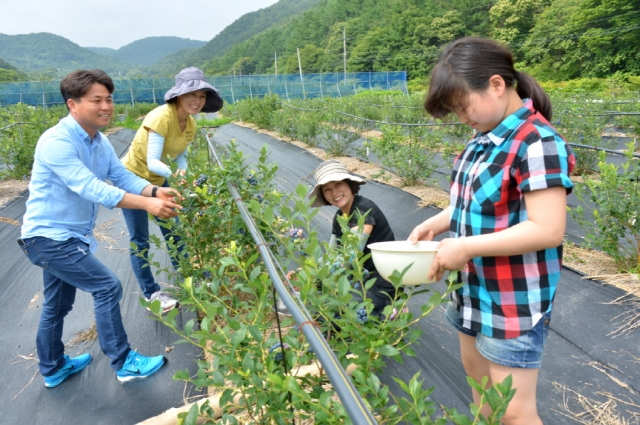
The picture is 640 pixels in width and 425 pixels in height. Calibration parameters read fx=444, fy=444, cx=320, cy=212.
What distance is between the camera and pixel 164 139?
8.71 ft

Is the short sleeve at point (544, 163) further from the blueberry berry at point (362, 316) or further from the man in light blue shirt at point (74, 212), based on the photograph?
the man in light blue shirt at point (74, 212)

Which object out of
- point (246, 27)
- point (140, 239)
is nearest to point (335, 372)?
point (140, 239)

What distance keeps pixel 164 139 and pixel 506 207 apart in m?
2.14

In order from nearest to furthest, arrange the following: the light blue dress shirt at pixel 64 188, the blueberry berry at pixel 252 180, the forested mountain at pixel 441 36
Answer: the light blue dress shirt at pixel 64 188 < the blueberry berry at pixel 252 180 < the forested mountain at pixel 441 36

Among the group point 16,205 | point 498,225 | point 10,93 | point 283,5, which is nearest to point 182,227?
point 498,225

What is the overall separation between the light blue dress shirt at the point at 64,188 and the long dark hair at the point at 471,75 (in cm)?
152

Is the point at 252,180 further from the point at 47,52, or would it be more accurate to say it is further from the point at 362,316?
the point at 47,52

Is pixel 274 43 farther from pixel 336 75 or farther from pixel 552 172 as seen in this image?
pixel 552 172

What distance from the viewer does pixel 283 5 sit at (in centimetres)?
11950

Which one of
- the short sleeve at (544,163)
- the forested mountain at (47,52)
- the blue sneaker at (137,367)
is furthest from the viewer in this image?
the forested mountain at (47,52)

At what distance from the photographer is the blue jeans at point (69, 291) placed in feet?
6.52

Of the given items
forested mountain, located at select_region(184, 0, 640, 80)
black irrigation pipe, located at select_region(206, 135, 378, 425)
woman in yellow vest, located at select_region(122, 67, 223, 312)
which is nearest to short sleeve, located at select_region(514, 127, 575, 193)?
black irrigation pipe, located at select_region(206, 135, 378, 425)

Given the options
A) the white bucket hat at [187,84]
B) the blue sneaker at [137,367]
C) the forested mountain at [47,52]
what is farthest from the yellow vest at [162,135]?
the forested mountain at [47,52]

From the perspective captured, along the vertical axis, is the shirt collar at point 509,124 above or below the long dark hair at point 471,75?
below
